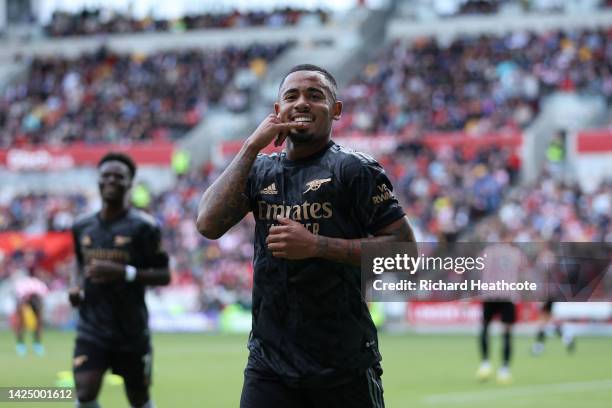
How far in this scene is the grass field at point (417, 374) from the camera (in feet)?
48.4

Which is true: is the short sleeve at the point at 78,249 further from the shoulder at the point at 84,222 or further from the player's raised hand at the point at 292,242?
the player's raised hand at the point at 292,242

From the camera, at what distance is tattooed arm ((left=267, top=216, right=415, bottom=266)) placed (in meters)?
5.55

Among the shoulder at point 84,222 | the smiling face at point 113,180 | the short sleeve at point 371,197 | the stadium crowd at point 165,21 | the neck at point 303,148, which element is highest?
the stadium crowd at point 165,21

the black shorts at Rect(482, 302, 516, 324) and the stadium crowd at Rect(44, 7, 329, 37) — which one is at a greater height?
the stadium crowd at Rect(44, 7, 329, 37)

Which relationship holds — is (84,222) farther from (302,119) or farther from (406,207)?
(406,207)

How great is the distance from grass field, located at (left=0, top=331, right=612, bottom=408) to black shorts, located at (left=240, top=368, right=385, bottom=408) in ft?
23.7

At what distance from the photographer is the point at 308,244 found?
556cm

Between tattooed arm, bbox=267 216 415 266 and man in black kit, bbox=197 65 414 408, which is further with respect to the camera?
man in black kit, bbox=197 65 414 408

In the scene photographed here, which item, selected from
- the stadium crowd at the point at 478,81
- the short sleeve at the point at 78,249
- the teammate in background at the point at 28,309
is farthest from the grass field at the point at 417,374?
the stadium crowd at the point at 478,81

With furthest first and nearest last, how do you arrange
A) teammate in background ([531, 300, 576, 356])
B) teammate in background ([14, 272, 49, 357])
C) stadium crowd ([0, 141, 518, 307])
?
stadium crowd ([0, 141, 518, 307]) → teammate in background ([14, 272, 49, 357]) → teammate in background ([531, 300, 576, 356])

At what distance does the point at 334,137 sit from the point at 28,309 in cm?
1567

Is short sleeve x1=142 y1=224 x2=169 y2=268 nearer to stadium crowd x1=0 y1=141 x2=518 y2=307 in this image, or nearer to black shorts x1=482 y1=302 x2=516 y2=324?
black shorts x1=482 y1=302 x2=516 y2=324

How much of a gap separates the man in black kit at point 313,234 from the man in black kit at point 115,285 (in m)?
3.59

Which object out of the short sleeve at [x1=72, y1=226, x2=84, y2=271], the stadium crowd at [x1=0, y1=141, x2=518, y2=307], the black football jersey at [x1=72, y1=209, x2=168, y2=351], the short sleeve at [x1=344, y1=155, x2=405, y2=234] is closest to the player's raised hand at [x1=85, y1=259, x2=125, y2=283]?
the black football jersey at [x1=72, y1=209, x2=168, y2=351]
